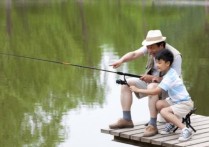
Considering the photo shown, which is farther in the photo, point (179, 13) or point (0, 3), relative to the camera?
point (0, 3)

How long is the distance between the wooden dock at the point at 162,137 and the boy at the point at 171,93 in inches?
5.8

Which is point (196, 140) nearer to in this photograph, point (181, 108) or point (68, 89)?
point (181, 108)

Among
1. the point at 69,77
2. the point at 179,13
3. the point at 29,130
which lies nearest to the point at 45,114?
the point at 29,130

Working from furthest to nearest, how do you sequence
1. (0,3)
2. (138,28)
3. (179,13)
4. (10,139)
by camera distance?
(0,3) < (179,13) < (138,28) < (10,139)

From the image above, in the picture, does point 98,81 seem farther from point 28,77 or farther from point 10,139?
point 10,139

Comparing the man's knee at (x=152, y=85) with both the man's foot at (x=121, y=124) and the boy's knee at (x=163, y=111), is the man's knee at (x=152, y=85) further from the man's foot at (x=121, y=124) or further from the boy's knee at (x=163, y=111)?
the man's foot at (x=121, y=124)

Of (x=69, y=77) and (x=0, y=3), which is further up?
(x=0, y=3)

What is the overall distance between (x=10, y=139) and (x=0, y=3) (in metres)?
44.2

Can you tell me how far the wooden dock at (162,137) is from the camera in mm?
7477

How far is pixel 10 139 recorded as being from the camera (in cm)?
998

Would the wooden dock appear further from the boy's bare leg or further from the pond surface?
the pond surface

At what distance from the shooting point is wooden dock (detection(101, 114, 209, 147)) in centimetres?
748

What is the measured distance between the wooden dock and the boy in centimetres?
15

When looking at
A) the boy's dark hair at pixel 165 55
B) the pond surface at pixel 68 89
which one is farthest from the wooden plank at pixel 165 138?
the pond surface at pixel 68 89
